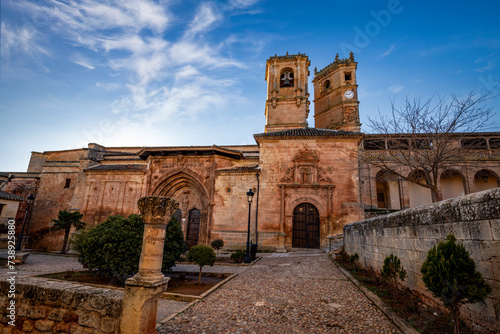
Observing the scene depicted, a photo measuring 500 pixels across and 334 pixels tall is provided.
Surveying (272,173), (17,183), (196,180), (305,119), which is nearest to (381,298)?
(272,173)

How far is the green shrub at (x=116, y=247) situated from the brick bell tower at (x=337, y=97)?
2466cm

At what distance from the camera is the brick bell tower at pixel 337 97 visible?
2680cm

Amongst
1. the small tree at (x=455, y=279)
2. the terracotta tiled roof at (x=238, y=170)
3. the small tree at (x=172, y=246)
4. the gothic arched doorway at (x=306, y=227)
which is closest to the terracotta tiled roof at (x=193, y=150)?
the terracotta tiled roof at (x=238, y=170)

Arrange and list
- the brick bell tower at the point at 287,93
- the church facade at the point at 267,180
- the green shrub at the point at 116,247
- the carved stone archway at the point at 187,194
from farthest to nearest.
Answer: the brick bell tower at the point at 287,93 < the carved stone archway at the point at 187,194 < the church facade at the point at 267,180 < the green shrub at the point at 116,247

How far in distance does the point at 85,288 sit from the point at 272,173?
1367 cm

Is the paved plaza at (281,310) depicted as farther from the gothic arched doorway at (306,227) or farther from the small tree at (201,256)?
the gothic arched doorway at (306,227)

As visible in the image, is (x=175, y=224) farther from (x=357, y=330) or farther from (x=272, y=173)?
(x=272, y=173)

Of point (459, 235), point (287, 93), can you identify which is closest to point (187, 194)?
point (287, 93)

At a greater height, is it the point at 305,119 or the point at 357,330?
the point at 305,119

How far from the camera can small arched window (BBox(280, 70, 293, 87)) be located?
25344 mm

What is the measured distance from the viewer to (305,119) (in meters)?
24.1

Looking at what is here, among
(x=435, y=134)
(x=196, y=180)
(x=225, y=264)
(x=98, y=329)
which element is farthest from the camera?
(x=196, y=180)

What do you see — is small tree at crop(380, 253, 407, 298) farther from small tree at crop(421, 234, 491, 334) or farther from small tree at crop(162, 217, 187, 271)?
small tree at crop(162, 217, 187, 271)

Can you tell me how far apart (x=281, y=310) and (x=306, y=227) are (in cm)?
1140
